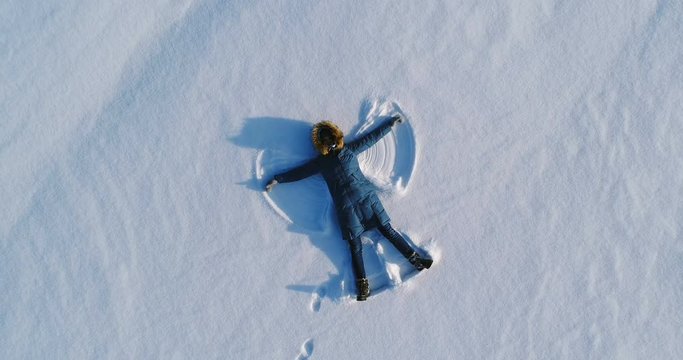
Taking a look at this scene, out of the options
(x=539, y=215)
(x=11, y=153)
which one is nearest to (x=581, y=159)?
(x=539, y=215)

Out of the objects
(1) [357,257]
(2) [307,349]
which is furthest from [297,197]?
(2) [307,349]

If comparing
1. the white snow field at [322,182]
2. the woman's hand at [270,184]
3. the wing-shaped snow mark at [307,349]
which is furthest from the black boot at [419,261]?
the woman's hand at [270,184]

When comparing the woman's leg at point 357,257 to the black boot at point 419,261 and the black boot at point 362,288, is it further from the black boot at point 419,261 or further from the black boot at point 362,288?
the black boot at point 419,261

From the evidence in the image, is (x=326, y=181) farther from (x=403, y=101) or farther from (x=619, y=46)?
(x=619, y=46)

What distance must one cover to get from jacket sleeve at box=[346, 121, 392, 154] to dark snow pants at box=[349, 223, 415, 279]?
0.56 metres

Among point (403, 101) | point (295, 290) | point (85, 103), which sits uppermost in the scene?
point (85, 103)

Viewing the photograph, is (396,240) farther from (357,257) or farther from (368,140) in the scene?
(368,140)

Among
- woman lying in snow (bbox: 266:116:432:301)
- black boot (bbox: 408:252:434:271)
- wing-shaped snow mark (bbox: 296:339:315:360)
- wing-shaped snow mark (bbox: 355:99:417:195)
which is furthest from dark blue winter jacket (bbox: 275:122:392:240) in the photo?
wing-shaped snow mark (bbox: 296:339:315:360)

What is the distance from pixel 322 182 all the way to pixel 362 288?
2.65ft

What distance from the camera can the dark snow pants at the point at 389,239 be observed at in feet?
10.7

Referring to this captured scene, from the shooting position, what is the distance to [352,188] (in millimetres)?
3137

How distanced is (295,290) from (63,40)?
8.04ft

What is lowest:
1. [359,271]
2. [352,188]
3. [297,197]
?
[359,271]

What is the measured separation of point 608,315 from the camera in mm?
3297
